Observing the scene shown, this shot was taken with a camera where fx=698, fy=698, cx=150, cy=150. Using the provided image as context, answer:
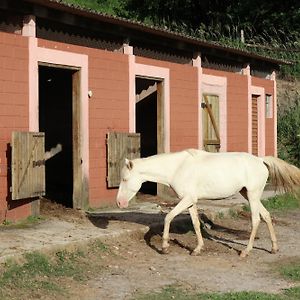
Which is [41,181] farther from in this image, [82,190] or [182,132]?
[182,132]

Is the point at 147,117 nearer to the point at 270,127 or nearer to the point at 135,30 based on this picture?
the point at 135,30

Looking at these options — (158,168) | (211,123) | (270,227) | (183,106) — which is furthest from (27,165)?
(211,123)

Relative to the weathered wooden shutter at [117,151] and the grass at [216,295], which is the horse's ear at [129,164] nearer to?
the grass at [216,295]

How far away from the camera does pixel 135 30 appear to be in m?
13.1

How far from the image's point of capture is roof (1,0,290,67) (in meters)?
10.6

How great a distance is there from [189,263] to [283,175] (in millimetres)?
1851

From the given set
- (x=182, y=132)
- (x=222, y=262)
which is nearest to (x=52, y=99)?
(x=182, y=132)

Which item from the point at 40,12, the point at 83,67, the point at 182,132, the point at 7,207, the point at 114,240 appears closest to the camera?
the point at 114,240

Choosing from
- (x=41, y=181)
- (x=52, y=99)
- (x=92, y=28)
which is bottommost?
(x=41, y=181)

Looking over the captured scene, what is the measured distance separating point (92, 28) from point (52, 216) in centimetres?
341

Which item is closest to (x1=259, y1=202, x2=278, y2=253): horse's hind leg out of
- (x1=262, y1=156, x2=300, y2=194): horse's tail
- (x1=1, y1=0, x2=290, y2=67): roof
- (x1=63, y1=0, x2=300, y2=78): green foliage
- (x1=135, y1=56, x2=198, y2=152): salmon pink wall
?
(x1=262, y1=156, x2=300, y2=194): horse's tail

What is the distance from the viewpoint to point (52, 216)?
35.7 ft

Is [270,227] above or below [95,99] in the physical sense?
below

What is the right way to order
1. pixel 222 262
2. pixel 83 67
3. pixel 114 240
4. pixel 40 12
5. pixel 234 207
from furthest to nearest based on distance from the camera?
pixel 234 207 < pixel 83 67 < pixel 40 12 < pixel 114 240 < pixel 222 262
